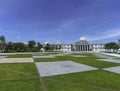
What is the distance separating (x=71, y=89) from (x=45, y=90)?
1383mm

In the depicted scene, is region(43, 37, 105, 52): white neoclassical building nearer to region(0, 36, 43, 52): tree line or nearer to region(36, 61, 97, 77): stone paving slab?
region(0, 36, 43, 52): tree line

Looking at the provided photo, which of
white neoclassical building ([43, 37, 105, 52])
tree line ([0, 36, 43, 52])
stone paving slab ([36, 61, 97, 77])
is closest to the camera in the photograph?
stone paving slab ([36, 61, 97, 77])

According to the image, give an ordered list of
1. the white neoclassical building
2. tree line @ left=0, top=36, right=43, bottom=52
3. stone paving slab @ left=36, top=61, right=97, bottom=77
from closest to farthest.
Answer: stone paving slab @ left=36, top=61, right=97, bottom=77
tree line @ left=0, top=36, right=43, bottom=52
the white neoclassical building

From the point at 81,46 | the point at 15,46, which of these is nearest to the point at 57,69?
the point at 15,46

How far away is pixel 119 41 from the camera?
97.2 m

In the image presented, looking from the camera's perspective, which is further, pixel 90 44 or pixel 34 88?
pixel 90 44

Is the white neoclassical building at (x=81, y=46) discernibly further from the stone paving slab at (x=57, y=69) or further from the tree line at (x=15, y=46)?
A: the stone paving slab at (x=57, y=69)

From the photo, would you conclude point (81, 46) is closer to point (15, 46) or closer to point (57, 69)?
point (15, 46)

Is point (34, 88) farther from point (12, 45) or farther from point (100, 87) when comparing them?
point (12, 45)

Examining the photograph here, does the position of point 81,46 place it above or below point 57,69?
above

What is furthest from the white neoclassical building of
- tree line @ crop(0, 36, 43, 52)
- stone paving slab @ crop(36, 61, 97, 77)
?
stone paving slab @ crop(36, 61, 97, 77)

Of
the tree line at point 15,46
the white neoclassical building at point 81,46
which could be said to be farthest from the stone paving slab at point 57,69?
the white neoclassical building at point 81,46

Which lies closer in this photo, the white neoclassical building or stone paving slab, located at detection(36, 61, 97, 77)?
stone paving slab, located at detection(36, 61, 97, 77)

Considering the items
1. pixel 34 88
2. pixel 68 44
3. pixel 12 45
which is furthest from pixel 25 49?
pixel 34 88
